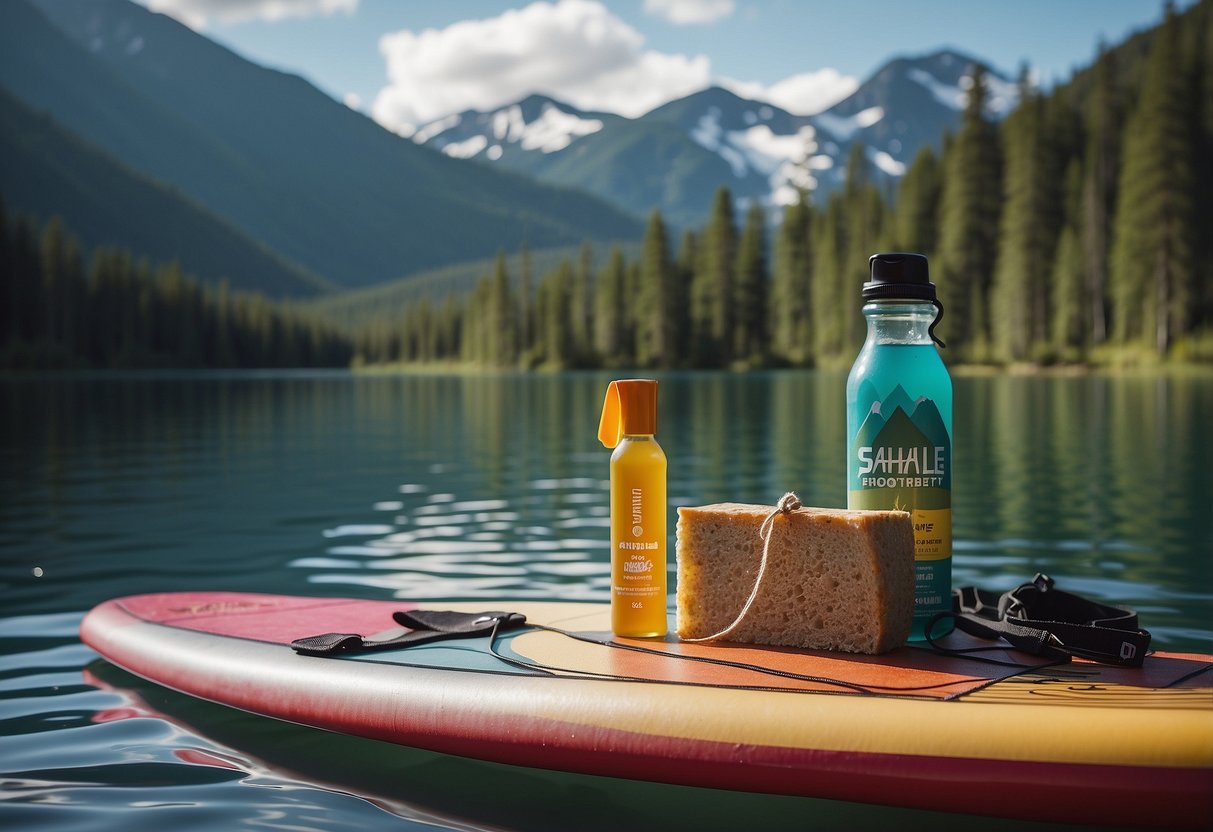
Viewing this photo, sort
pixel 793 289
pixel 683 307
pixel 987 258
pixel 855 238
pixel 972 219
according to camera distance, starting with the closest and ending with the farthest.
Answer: pixel 972 219
pixel 987 258
pixel 855 238
pixel 793 289
pixel 683 307

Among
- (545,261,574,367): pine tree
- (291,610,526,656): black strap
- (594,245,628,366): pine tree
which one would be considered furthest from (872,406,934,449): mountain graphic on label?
(545,261,574,367): pine tree

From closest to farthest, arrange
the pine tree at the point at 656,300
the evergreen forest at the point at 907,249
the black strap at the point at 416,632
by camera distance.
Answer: the black strap at the point at 416,632 → the evergreen forest at the point at 907,249 → the pine tree at the point at 656,300

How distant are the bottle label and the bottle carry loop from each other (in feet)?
1.21

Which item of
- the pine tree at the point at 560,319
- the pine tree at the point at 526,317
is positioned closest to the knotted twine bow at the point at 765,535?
the pine tree at the point at 560,319

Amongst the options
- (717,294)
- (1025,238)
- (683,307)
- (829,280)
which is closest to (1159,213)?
(1025,238)

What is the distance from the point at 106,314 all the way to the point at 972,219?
92.7 m

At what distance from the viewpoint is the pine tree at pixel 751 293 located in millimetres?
93750

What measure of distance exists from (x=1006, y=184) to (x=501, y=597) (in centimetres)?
7163

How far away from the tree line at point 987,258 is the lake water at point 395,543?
33079mm

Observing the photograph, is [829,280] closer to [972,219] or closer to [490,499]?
[972,219]

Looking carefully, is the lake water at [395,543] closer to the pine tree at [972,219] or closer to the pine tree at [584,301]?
the pine tree at [972,219]

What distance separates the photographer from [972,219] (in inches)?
2854

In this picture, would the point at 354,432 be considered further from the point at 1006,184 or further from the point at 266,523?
the point at 1006,184

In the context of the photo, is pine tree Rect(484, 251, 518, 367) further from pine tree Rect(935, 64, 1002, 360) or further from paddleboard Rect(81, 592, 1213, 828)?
paddleboard Rect(81, 592, 1213, 828)
